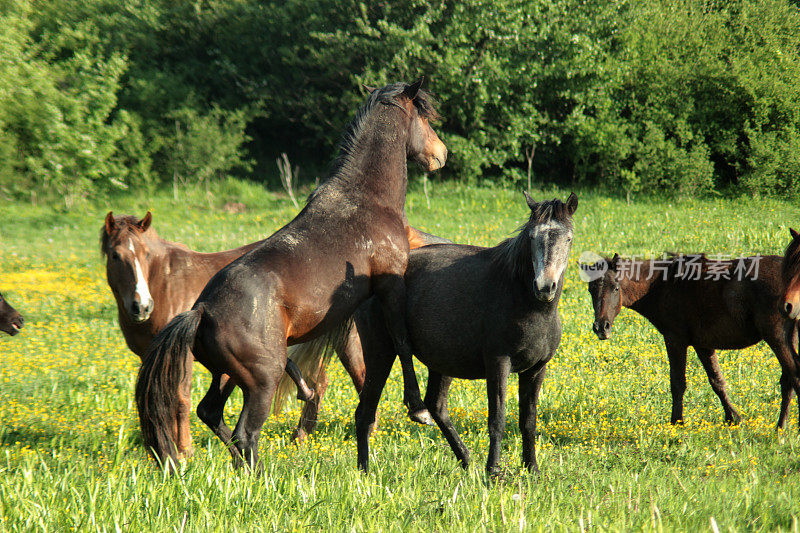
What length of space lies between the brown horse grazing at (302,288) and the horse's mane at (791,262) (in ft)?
12.0

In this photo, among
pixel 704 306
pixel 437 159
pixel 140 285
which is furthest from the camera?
pixel 704 306

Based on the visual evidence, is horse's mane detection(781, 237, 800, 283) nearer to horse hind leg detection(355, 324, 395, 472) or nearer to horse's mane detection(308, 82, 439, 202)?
horse's mane detection(308, 82, 439, 202)

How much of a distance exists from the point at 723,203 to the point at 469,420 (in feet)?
65.7

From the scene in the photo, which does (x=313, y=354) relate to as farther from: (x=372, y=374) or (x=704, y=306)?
(x=704, y=306)

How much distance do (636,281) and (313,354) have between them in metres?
3.63

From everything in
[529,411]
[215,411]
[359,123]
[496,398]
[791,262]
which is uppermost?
[359,123]

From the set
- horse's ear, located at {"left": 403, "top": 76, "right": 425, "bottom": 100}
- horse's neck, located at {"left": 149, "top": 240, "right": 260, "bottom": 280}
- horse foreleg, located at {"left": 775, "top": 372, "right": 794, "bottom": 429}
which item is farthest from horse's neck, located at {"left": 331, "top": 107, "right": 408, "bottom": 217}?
horse foreleg, located at {"left": 775, "top": 372, "right": 794, "bottom": 429}

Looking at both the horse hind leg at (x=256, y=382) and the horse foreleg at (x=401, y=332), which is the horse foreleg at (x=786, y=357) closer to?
the horse foreleg at (x=401, y=332)

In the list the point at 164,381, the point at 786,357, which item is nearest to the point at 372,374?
the point at 164,381

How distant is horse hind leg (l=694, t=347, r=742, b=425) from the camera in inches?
273

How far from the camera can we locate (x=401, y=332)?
517 centimetres

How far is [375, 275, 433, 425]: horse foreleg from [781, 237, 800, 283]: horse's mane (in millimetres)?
3752

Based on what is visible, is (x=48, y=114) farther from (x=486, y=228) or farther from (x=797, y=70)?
(x=797, y=70)

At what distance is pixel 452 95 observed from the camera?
1120 inches
